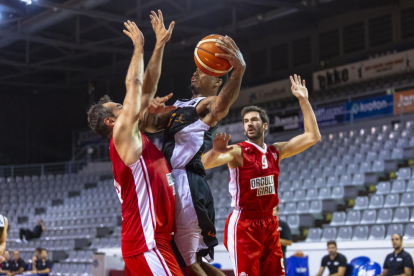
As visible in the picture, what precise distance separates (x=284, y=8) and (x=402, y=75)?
4941 mm

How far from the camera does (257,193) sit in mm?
5062

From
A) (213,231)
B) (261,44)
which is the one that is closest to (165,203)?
(213,231)

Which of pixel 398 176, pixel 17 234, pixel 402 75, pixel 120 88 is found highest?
pixel 120 88

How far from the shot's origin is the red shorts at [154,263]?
322cm

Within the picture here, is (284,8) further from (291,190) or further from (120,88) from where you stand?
(120,88)

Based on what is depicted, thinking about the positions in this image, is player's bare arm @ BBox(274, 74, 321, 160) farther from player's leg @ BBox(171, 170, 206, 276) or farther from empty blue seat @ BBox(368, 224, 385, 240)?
empty blue seat @ BBox(368, 224, 385, 240)

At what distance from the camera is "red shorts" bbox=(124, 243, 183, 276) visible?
3.22 metres

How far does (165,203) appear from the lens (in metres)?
3.41

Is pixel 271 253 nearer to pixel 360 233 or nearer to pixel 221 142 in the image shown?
pixel 221 142

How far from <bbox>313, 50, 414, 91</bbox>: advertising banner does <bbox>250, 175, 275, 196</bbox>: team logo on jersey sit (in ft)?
47.8

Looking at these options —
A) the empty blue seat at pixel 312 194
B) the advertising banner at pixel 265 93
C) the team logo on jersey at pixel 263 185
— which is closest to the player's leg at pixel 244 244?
the team logo on jersey at pixel 263 185

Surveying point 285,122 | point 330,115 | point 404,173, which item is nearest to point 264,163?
point 404,173

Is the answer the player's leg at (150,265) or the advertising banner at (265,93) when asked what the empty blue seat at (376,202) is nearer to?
the player's leg at (150,265)

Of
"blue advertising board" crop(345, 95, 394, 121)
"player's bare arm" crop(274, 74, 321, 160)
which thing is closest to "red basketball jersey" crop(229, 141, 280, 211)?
"player's bare arm" crop(274, 74, 321, 160)
